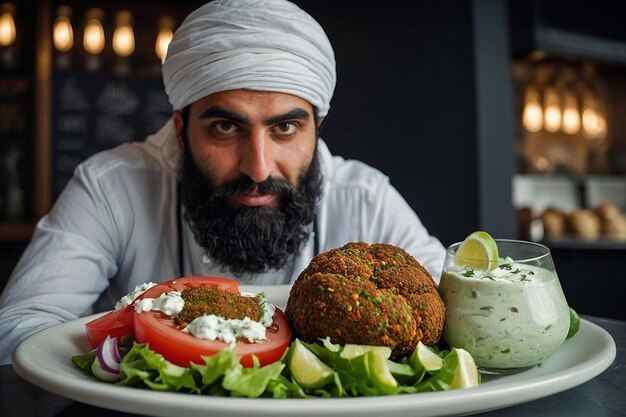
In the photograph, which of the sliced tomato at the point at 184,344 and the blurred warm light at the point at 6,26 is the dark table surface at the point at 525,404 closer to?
the sliced tomato at the point at 184,344

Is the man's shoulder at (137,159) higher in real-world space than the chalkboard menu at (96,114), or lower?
lower

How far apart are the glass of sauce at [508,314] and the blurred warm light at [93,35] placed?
15.8ft

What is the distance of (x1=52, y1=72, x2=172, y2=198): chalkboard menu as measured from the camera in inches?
211

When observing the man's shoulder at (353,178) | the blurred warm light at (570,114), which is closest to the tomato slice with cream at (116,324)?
the man's shoulder at (353,178)

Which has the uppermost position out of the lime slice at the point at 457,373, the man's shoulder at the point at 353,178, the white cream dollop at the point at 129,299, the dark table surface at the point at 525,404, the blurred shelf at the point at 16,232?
the man's shoulder at the point at 353,178

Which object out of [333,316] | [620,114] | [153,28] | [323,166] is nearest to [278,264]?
[323,166]

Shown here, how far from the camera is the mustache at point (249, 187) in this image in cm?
192

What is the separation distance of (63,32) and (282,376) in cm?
498

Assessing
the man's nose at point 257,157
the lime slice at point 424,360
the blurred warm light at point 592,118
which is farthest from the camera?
the blurred warm light at point 592,118

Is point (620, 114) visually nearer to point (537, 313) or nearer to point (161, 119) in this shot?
point (161, 119)

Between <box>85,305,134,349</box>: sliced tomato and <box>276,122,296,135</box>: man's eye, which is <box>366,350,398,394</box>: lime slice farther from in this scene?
<box>276,122,296,135</box>: man's eye

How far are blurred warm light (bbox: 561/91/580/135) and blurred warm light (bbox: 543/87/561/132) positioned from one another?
8cm

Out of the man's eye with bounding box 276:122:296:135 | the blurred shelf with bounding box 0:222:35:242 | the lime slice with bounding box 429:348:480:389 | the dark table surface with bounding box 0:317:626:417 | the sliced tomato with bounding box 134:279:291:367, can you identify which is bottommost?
the blurred shelf with bounding box 0:222:35:242

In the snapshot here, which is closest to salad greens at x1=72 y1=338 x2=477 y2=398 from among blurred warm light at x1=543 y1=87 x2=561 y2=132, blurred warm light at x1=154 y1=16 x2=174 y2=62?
blurred warm light at x1=154 y1=16 x2=174 y2=62
